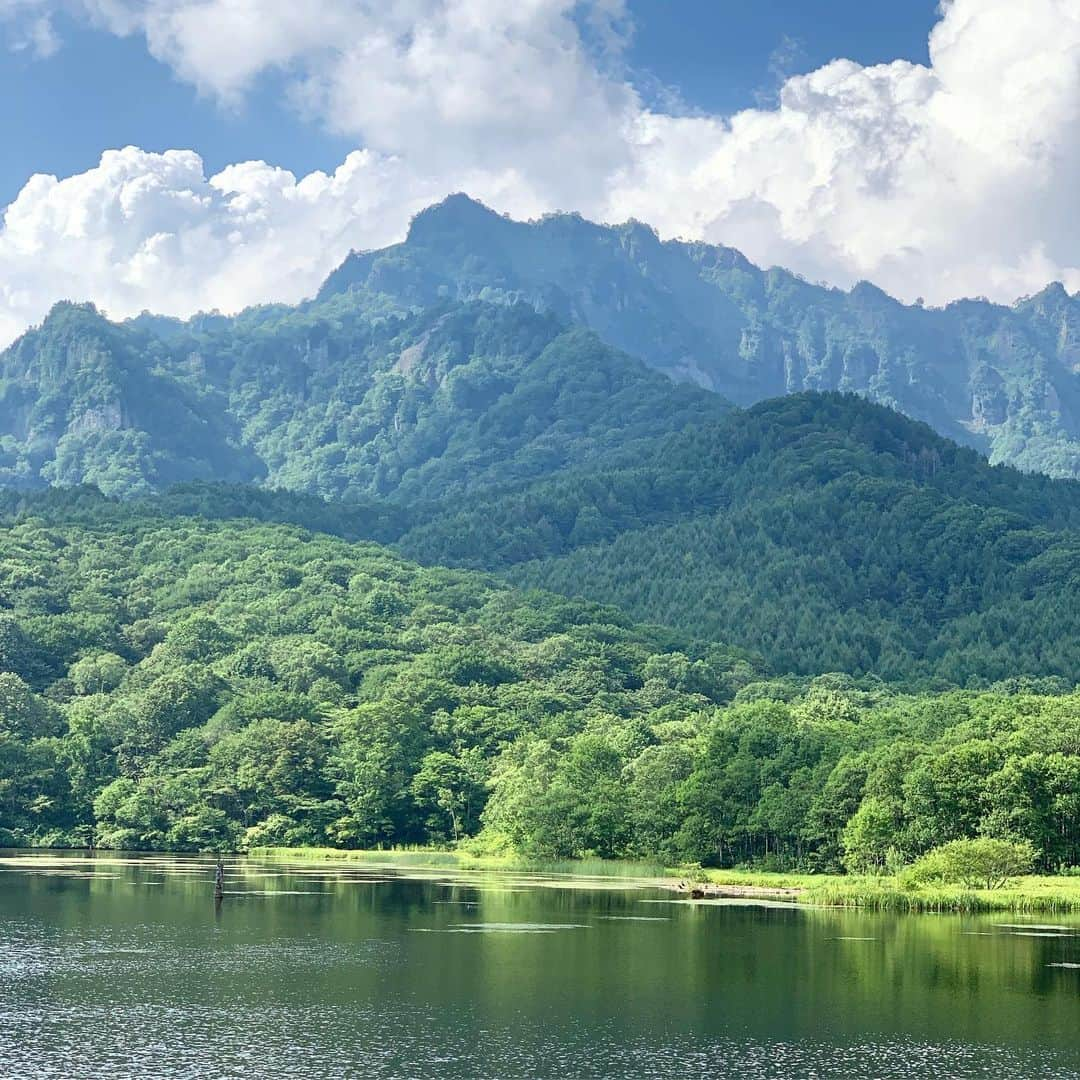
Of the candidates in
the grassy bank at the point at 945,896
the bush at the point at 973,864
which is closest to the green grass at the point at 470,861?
Answer: the grassy bank at the point at 945,896

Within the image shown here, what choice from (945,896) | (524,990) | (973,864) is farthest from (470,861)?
(524,990)

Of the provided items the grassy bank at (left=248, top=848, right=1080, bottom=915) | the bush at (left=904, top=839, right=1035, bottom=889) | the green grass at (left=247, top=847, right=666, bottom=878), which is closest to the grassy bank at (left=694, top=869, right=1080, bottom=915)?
the grassy bank at (left=248, top=848, right=1080, bottom=915)

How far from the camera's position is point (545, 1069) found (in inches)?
2309

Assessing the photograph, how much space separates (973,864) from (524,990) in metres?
51.8

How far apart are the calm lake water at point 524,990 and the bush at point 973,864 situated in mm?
9881

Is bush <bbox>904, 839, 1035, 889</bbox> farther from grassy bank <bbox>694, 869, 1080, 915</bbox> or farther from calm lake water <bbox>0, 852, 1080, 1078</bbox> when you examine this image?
calm lake water <bbox>0, 852, 1080, 1078</bbox>

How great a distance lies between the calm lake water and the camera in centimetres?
6053

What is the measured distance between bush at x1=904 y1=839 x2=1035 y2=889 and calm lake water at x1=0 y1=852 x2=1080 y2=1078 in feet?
32.4

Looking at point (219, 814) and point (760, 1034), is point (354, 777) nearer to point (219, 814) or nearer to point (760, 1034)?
point (219, 814)

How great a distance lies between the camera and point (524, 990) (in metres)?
74.9

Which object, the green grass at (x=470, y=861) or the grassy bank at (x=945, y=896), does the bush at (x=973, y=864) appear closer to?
the grassy bank at (x=945, y=896)

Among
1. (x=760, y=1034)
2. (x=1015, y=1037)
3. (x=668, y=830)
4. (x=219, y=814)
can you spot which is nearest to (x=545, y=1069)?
(x=760, y=1034)

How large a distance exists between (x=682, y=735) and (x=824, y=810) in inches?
2106

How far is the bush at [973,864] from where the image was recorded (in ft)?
376
